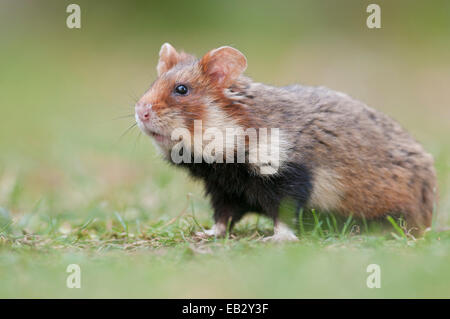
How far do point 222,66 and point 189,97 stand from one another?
0.50m

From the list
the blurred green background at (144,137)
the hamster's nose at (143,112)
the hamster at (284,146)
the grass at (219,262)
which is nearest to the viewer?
the grass at (219,262)

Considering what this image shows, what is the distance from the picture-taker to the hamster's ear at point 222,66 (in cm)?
638

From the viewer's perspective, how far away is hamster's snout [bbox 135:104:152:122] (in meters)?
6.07

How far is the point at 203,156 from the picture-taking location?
6.16 meters

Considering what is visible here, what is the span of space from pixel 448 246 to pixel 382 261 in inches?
36.3

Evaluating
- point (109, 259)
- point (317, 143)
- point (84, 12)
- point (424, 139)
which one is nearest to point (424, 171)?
point (317, 143)

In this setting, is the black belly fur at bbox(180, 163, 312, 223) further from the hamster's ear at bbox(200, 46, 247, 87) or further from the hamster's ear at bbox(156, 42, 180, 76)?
the hamster's ear at bbox(156, 42, 180, 76)

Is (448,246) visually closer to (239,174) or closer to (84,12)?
(239,174)

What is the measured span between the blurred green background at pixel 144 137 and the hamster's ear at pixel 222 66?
97cm

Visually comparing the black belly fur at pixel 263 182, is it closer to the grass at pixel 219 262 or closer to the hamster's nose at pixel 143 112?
the grass at pixel 219 262

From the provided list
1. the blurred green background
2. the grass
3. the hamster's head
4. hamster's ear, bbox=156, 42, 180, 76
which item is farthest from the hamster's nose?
the grass

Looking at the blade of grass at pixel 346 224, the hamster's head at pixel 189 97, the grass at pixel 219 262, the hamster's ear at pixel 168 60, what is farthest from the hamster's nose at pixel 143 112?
the blade of grass at pixel 346 224

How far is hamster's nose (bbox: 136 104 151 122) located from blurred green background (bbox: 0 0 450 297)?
0.66 metres

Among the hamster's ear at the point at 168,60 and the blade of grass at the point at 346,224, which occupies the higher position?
the hamster's ear at the point at 168,60
